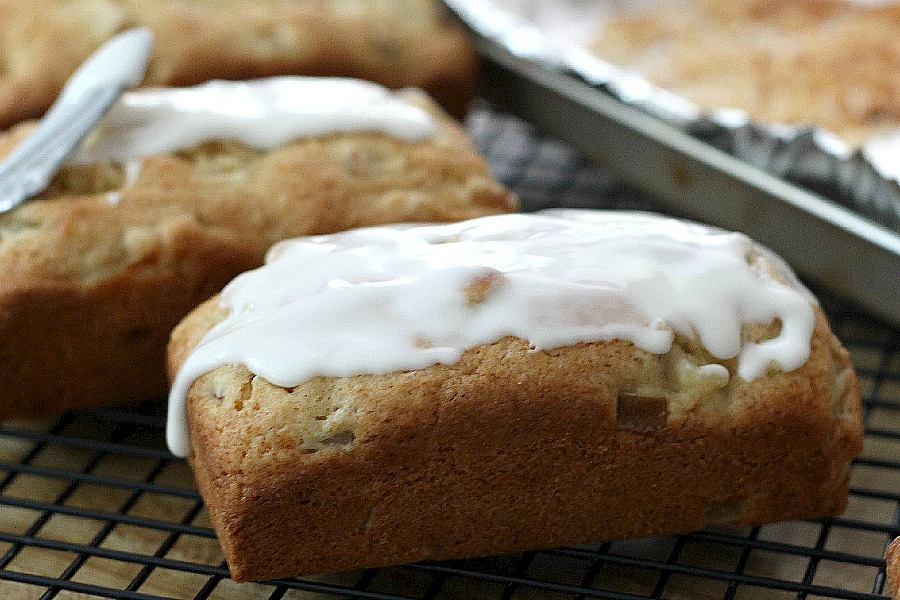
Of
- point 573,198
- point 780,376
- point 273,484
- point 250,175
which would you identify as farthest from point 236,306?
point 573,198

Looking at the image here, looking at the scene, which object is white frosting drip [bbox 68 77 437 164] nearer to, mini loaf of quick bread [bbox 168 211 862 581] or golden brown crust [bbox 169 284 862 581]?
mini loaf of quick bread [bbox 168 211 862 581]

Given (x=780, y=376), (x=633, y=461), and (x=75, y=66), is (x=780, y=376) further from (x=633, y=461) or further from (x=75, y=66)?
(x=75, y=66)

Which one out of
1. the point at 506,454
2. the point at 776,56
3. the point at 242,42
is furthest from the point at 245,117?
the point at 776,56

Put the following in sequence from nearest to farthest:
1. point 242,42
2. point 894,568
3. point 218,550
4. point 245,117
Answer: point 894,568 < point 218,550 < point 245,117 < point 242,42

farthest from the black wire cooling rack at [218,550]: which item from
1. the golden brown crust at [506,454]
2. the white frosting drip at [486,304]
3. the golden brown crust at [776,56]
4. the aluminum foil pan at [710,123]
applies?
the golden brown crust at [776,56]

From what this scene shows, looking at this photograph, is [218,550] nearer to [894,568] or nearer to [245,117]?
[245,117]

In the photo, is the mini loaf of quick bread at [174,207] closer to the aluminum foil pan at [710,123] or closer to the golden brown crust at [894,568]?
the aluminum foil pan at [710,123]

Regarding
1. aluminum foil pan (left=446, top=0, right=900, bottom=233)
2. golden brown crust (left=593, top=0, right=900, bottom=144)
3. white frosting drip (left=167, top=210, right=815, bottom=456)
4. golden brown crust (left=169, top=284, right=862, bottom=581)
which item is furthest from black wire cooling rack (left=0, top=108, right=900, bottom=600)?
golden brown crust (left=593, top=0, right=900, bottom=144)

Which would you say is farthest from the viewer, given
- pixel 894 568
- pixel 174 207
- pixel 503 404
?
pixel 174 207
